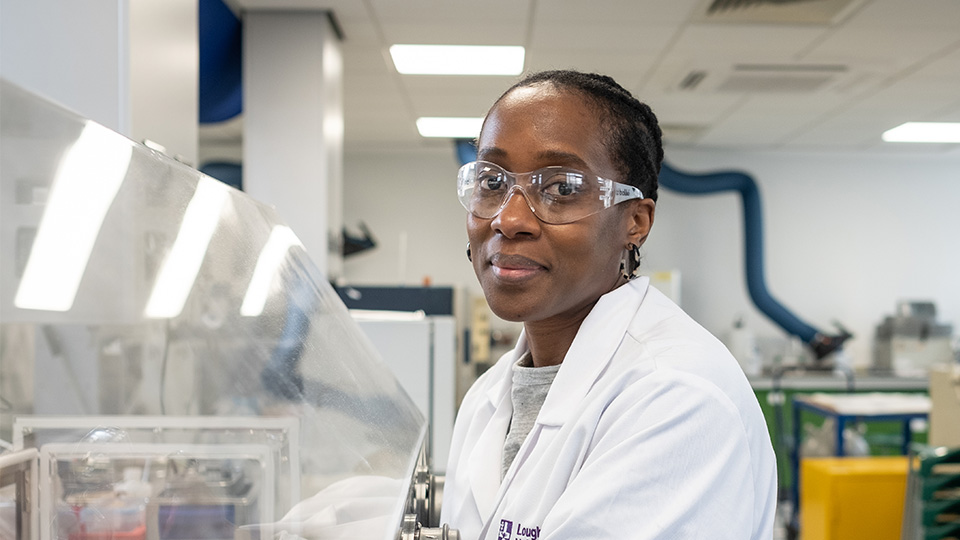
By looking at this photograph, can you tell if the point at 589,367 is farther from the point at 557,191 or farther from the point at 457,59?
the point at 457,59

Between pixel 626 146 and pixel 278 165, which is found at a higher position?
pixel 278 165

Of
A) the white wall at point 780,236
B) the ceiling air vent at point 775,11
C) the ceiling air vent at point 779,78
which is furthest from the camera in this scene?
the white wall at point 780,236

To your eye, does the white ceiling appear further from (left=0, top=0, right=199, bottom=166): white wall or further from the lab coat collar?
the lab coat collar

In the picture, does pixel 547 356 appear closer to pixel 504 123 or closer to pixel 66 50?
pixel 504 123

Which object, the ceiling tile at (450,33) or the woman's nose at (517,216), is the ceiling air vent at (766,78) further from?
the woman's nose at (517,216)

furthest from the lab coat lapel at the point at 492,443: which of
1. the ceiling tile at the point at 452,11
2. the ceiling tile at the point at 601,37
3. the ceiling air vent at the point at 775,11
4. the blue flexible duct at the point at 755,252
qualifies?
the blue flexible duct at the point at 755,252

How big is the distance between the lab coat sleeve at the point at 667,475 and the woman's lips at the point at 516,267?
0.20 m

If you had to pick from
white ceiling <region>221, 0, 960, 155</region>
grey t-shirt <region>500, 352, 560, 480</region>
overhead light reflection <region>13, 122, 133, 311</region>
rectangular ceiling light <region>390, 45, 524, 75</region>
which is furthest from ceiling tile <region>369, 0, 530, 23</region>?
overhead light reflection <region>13, 122, 133, 311</region>

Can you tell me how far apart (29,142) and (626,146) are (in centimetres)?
67

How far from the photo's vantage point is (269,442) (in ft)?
2.37

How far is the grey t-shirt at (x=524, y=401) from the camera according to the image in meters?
0.95

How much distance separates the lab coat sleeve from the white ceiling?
2.58 metres

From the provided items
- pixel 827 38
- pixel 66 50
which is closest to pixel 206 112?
pixel 66 50

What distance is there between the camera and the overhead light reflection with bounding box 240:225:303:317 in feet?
2.15
